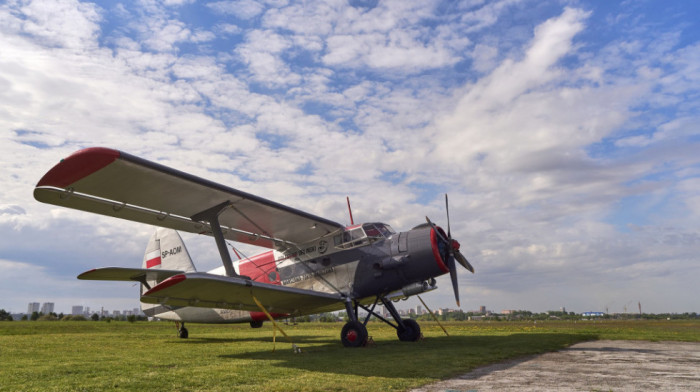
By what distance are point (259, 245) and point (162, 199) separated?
187 inches

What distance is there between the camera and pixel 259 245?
50.7 feet

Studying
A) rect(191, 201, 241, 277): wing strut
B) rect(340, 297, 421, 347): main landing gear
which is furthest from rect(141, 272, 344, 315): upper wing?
rect(191, 201, 241, 277): wing strut

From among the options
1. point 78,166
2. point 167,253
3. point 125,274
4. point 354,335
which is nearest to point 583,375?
point 354,335

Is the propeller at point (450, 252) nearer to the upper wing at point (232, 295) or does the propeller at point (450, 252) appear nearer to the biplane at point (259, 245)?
the biplane at point (259, 245)

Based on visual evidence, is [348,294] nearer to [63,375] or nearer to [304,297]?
[304,297]

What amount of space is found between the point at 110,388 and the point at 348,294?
7945 millimetres

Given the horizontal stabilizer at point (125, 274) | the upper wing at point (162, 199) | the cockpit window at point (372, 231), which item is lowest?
the horizontal stabilizer at point (125, 274)

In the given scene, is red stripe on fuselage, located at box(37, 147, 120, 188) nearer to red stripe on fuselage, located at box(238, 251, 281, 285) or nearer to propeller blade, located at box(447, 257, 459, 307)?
red stripe on fuselage, located at box(238, 251, 281, 285)

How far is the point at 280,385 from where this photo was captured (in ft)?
20.0

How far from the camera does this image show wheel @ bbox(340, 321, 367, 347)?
12031 millimetres

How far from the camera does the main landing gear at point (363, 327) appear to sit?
1206cm

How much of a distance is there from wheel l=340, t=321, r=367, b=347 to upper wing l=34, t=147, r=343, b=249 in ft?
10.3

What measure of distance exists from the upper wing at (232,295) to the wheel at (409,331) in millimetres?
2597

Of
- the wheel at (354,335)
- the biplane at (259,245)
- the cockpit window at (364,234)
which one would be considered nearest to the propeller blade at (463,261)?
the biplane at (259,245)
